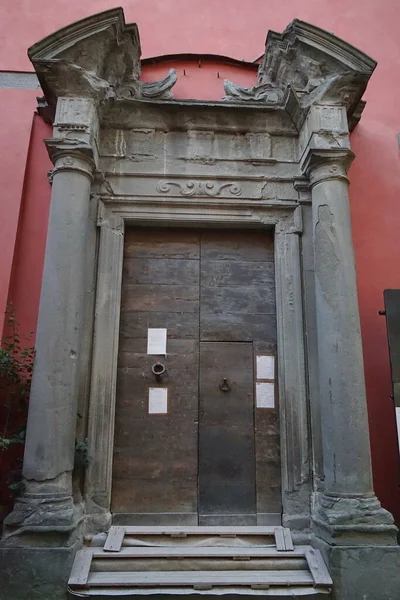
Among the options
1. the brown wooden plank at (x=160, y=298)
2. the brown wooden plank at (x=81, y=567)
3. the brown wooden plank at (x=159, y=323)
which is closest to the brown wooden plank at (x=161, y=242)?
the brown wooden plank at (x=160, y=298)

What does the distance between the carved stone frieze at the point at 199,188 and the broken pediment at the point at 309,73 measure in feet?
2.66

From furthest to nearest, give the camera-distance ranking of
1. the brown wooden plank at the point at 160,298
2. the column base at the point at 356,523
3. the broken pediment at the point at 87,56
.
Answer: the brown wooden plank at the point at 160,298 < the broken pediment at the point at 87,56 < the column base at the point at 356,523

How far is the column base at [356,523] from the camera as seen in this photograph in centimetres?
317

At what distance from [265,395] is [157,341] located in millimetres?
1002

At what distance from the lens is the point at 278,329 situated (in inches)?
160

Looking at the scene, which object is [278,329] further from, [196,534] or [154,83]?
[154,83]

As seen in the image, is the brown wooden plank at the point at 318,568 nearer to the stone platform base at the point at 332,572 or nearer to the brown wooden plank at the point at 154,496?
the stone platform base at the point at 332,572

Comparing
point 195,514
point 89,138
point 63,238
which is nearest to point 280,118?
point 89,138

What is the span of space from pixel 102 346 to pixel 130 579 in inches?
64.6

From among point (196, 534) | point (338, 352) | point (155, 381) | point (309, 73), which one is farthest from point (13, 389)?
point (309, 73)

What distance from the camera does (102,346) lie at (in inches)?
152

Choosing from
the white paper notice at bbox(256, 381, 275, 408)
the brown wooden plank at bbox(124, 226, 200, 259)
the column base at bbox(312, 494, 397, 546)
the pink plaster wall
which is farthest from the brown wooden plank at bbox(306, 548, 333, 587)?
the pink plaster wall

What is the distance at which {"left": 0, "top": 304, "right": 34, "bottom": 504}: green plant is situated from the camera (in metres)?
3.76

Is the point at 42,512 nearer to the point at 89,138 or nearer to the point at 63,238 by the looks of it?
the point at 63,238
